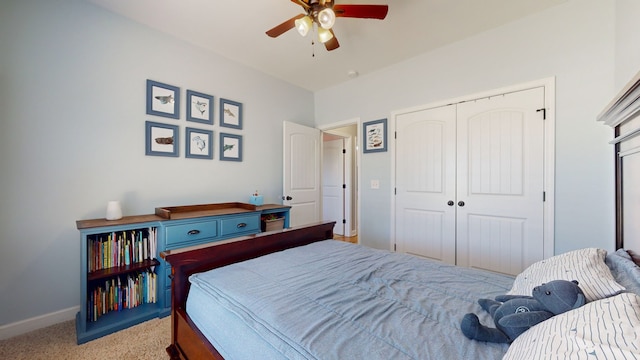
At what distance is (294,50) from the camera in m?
2.79

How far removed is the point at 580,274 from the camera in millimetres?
863

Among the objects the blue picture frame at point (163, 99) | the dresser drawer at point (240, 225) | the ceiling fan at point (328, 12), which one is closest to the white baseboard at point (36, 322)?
the dresser drawer at point (240, 225)

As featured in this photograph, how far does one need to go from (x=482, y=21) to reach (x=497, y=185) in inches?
61.2

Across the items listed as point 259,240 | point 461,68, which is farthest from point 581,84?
point 259,240

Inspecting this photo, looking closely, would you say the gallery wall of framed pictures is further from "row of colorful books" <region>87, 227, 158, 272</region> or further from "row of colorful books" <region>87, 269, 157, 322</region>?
"row of colorful books" <region>87, 269, 157, 322</region>

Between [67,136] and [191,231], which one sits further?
[191,231]

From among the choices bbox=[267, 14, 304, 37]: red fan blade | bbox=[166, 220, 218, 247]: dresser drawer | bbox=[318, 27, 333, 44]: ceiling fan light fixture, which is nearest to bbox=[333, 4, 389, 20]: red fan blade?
bbox=[318, 27, 333, 44]: ceiling fan light fixture

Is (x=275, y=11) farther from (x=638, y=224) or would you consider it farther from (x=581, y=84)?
(x=638, y=224)

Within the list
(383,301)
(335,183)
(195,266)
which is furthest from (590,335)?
(335,183)

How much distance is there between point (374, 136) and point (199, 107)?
7.18 feet

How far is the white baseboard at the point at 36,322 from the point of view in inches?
69.8

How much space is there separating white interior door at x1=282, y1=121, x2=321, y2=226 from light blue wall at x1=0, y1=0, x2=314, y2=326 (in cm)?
124

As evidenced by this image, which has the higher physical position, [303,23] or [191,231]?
[303,23]

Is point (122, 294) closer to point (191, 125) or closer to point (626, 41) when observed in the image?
point (191, 125)
